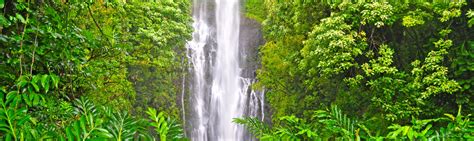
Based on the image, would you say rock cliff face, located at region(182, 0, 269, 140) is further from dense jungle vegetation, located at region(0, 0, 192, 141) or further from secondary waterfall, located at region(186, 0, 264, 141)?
dense jungle vegetation, located at region(0, 0, 192, 141)

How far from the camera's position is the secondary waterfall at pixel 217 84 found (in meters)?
13.1

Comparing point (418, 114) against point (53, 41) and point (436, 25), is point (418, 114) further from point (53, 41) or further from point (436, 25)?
point (53, 41)

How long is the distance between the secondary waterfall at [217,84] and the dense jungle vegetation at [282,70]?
0.90m

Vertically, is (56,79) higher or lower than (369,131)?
higher

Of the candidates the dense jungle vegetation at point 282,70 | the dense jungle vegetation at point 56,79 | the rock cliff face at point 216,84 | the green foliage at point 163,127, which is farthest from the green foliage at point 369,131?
the rock cliff face at point 216,84

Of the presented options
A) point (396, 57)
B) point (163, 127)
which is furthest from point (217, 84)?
point (163, 127)

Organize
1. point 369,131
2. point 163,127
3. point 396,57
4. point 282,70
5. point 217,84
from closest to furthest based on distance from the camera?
point 163,127 < point 369,131 < point 396,57 < point 282,70 < point 217,84

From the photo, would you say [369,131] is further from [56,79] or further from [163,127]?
[56,79]

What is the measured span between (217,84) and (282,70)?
4252 mm

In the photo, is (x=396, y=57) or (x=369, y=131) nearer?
(x=369, y=131)

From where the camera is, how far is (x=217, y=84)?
13578mm

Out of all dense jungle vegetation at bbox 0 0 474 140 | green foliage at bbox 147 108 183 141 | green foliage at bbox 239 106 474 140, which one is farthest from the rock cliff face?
green foliage at bbox 147 108 183 141

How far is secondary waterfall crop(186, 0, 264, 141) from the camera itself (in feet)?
43.0

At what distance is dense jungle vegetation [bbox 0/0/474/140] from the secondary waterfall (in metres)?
0.90
